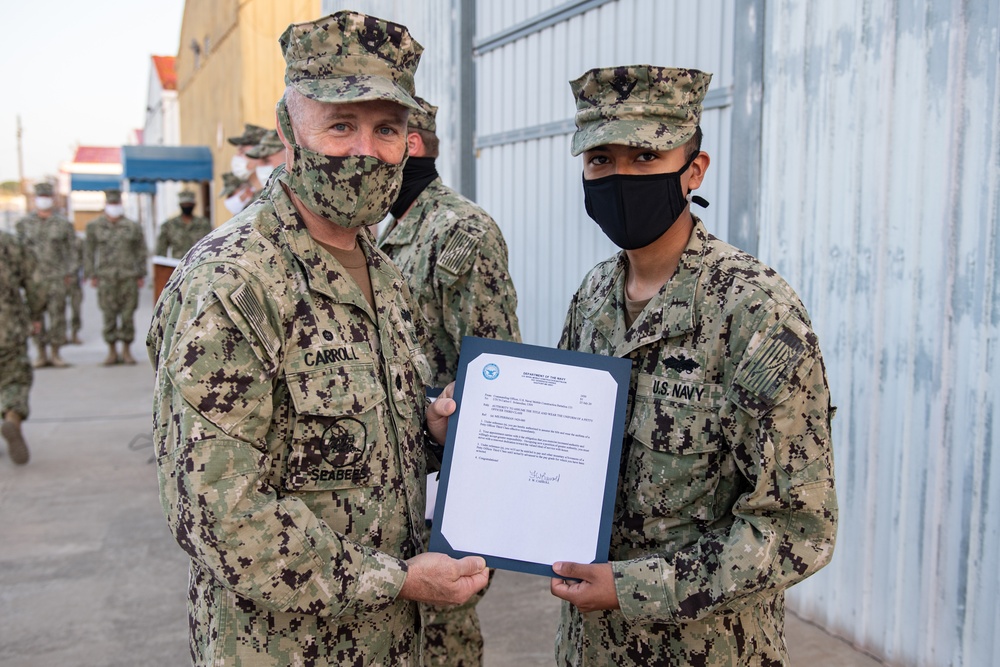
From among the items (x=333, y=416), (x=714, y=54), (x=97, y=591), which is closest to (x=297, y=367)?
(x=333, y=416)

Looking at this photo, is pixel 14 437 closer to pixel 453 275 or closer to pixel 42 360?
pixel 453 275

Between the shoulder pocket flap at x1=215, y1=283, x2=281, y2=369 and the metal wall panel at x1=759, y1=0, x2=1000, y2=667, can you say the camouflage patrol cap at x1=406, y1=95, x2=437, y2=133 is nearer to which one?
the metal wall panel at x1=759, y1=0, x2=1000, y2=667

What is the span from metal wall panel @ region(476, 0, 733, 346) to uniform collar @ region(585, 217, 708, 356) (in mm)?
2031

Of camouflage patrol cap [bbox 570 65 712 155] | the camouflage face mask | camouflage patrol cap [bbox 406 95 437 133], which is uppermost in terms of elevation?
camouflage patrol cap [bbox 406 95 437 133]

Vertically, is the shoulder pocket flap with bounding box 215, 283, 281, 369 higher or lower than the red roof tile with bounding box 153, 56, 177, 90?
lower

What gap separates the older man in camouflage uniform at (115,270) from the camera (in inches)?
426

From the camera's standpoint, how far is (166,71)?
2941 cm

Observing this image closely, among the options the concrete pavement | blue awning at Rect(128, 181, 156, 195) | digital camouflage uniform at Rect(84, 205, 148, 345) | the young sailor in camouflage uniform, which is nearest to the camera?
the young sailor in camouflage uniform

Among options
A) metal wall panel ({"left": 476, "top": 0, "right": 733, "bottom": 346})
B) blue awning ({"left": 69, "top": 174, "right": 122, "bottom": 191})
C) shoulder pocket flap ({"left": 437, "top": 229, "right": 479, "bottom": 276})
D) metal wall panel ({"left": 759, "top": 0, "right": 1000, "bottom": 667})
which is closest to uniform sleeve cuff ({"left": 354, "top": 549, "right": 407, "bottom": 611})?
shoulder pocket flap ({"left": 437, "top": 229, "right": 479, "bottom": 276})

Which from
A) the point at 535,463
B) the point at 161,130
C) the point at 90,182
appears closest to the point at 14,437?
the point at 535,463

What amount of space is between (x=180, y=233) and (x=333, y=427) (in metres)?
10.4

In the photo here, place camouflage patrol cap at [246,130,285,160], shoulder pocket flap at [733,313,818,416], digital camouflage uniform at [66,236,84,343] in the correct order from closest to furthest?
shoulder pocket flap at [733,313,818,416] < camouflage patrol cap at [246,130,285,160] < digital camouflage uniform at [66,236,84,343]

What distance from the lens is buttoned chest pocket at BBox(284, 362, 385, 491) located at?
5.29ft

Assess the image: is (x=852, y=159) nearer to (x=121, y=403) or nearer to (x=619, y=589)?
(x=619, y=589)
